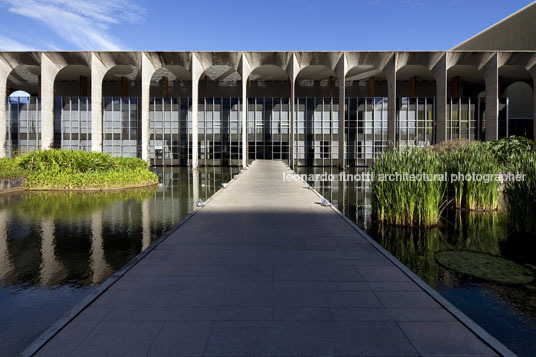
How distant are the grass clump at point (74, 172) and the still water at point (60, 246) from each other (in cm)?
188

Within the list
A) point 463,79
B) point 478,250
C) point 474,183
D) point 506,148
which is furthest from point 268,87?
point 478,250

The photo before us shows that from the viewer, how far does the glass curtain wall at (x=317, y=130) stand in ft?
128

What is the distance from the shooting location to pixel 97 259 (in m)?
6.34

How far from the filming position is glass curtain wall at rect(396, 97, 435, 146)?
3800 cm

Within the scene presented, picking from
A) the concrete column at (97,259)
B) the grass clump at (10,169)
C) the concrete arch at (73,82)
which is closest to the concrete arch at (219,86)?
the concrete arch at (73,82)

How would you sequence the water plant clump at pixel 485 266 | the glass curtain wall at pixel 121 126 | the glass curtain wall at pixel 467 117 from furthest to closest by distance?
the glass curtain wall at pixel 121 126 < the glass curtain wall at pixel 467 117 < the water plant clump at pixel 485 266

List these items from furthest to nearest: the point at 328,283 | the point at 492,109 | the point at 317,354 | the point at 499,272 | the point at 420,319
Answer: the point at 492,109, the point at 499,272, the point at 328,283, the point at 420,319, the point at 317,354

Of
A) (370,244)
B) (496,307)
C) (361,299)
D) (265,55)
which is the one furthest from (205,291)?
(265,55)

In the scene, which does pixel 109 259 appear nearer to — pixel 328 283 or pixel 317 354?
pixel 328 283

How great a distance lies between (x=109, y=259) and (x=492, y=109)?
38.2 metres

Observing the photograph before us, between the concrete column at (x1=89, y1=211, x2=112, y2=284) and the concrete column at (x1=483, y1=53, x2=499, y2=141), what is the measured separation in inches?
1439

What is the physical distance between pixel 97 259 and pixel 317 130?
35.0m

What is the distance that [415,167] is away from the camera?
916 centimetres

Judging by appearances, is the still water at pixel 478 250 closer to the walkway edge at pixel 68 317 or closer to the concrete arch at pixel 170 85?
the walkway edge at pixel 68 317
